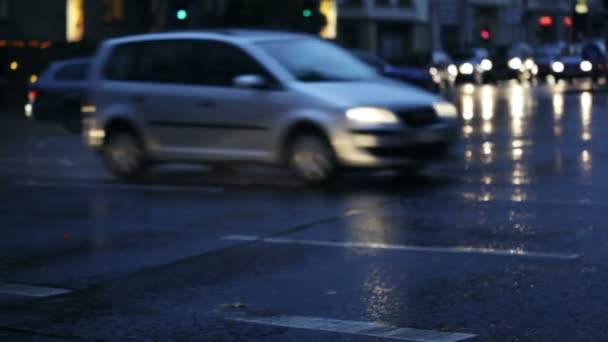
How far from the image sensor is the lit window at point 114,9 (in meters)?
50.2

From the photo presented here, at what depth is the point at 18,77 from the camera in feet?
140

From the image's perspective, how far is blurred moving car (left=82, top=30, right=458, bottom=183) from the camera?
15.0 metres

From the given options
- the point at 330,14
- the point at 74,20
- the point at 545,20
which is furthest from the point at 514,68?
the point at 545,20

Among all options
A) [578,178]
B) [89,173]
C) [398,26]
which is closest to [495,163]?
[578,178]

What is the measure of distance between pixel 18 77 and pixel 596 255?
113 feet

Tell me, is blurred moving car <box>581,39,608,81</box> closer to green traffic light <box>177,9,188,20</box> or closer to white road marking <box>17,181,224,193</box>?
green traffic light <box>177,9,188,20</box>

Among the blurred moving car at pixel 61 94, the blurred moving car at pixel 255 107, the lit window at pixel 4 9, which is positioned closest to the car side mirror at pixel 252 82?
the blurred moving car at pixel 255 107

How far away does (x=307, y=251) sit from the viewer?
10.4 metres

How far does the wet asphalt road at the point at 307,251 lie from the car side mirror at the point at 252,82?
3.37 ft

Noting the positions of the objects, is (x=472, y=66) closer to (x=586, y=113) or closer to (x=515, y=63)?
(x=515, y=63)

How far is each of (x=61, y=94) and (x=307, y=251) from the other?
1860cm

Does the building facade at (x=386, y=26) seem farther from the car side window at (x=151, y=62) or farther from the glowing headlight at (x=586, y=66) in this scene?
the car side window at (x=151, y=62)

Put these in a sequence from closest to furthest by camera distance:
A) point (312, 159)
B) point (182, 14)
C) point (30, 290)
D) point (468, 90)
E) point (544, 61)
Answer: point (30, 290) → point (312, 159) → point (182, 14) → point (468, 90) → point (544, 61)

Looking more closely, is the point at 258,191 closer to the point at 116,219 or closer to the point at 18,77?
the point at 116,219
